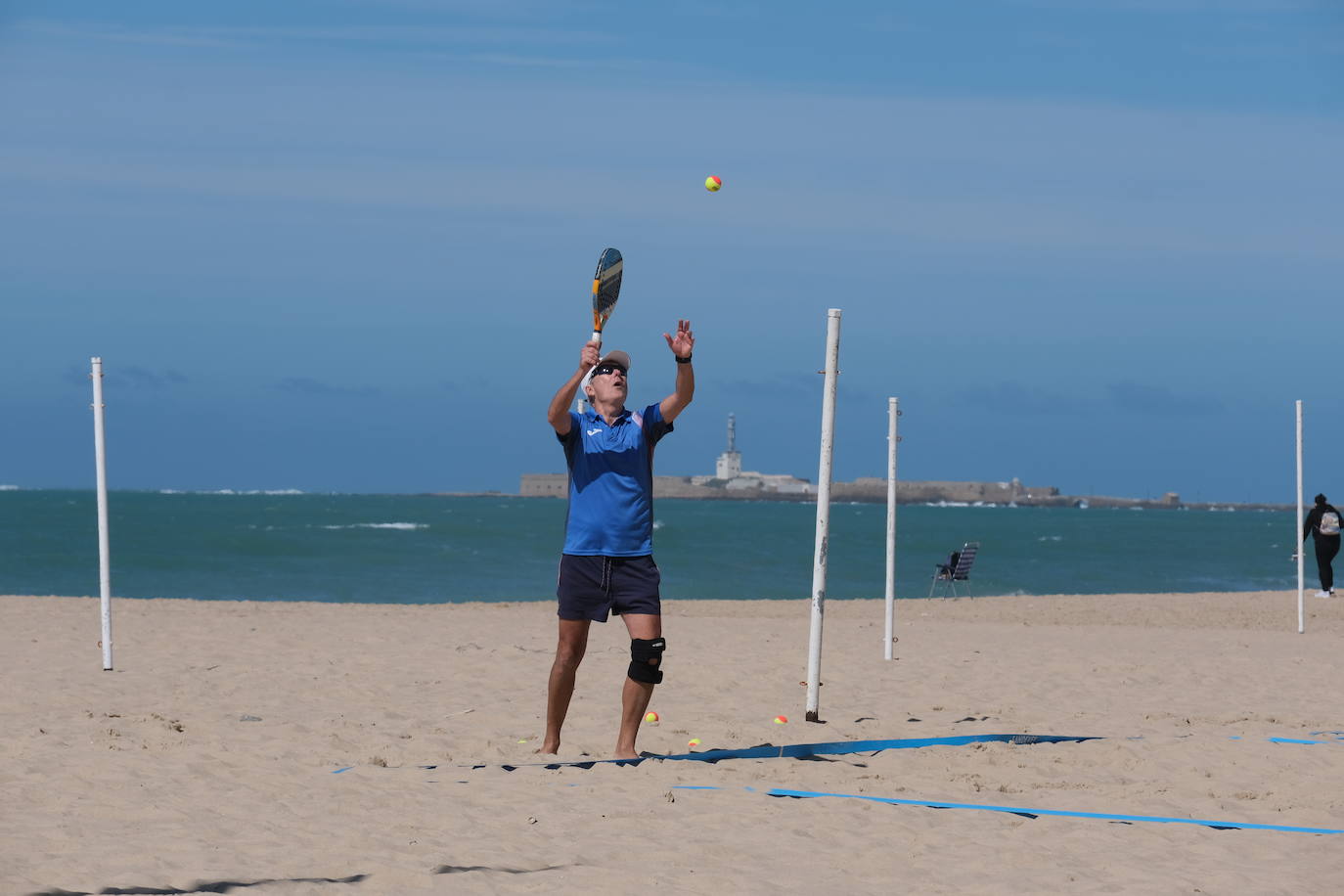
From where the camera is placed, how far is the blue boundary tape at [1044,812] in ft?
16.2

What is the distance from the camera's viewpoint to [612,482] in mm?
5809

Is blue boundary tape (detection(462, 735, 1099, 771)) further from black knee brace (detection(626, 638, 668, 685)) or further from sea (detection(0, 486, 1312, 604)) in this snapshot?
sea (detection(0, 486, 1312, 604))

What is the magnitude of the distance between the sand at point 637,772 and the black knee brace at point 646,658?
38cm

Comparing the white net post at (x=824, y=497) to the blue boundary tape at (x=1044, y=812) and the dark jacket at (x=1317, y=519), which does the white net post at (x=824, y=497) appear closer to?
the blue boundary tape at (x=1044, y=812)

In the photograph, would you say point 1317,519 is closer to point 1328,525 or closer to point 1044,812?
point 1328,525

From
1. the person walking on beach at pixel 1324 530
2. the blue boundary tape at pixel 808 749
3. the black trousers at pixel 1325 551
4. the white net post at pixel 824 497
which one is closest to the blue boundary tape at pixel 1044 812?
the blue boundary tape at pixel 808 749

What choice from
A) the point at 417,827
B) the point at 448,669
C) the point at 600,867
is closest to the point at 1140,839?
the point at 600,867

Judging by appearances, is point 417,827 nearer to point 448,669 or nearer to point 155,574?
point 448,669

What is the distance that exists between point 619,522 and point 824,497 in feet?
5.40

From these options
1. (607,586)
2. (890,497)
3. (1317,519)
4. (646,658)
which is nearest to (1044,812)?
(646,658)

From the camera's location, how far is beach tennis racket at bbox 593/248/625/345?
5.94 metres

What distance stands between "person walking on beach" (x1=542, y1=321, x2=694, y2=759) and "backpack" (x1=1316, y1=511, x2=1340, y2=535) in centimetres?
1487

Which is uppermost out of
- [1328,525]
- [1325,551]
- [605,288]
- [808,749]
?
[605,288]

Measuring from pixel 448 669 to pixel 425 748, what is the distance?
294 cm
